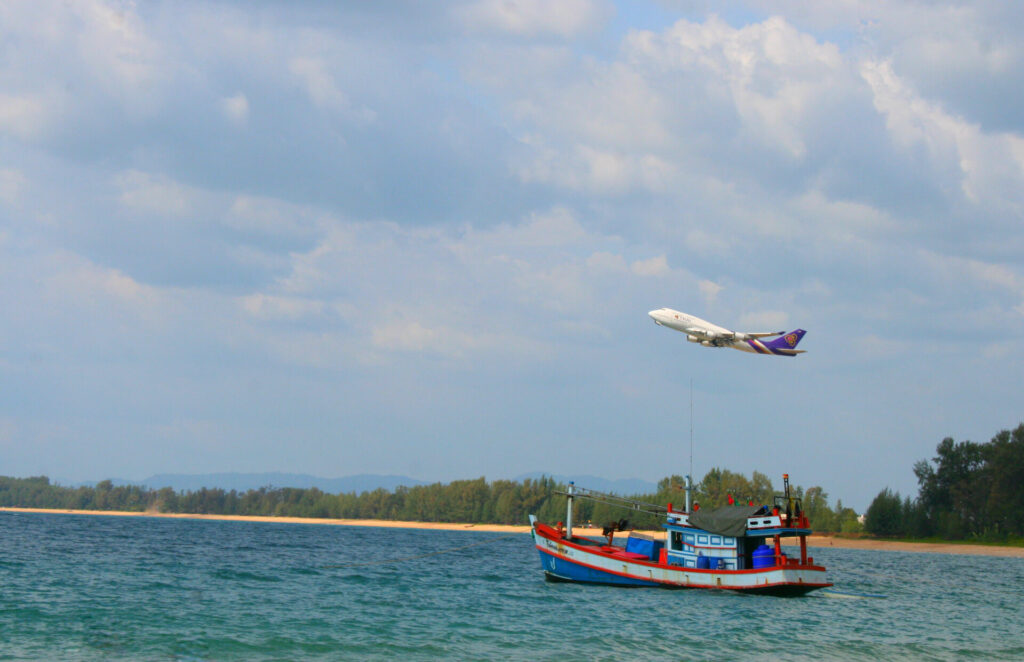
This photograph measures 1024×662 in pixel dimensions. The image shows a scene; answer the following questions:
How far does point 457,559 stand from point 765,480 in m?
103

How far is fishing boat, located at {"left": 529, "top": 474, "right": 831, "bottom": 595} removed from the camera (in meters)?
50.2

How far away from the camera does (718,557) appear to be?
51.8 m

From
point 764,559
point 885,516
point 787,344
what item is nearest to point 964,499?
point 885,516

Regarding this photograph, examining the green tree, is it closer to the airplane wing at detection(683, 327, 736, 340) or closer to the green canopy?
the airplane wing at detection(683, 327, 736, 340)

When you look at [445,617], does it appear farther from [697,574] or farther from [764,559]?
[764,559]

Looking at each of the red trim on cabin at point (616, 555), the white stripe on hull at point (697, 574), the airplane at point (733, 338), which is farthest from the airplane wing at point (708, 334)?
the white stripe on hull at point (697, 574)

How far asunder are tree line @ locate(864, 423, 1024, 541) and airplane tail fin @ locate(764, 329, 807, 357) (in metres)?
86.7

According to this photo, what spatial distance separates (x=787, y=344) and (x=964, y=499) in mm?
97268

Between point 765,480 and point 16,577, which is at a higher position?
point 765,480

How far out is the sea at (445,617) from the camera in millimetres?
32656

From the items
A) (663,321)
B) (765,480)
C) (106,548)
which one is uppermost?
(663,321)

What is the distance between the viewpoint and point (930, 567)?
9712 centimetres

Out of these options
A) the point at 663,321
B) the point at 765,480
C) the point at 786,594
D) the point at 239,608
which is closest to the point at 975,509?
the point at 765,480

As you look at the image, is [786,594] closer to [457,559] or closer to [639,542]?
[639,542]
